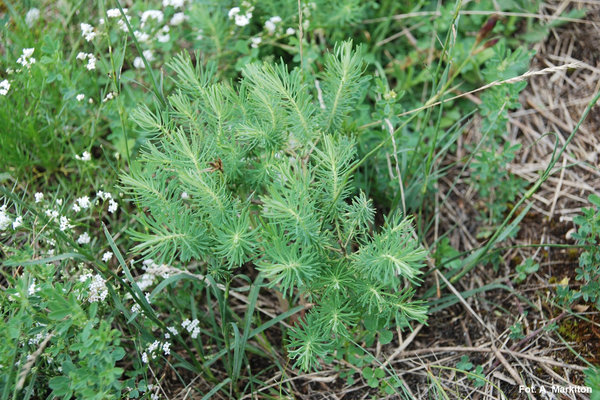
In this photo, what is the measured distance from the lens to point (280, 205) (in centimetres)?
153

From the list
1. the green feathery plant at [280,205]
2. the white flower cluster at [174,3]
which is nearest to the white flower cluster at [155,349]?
the green feathery plant at [280,205]

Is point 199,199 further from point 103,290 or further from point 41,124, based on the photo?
point 41,124

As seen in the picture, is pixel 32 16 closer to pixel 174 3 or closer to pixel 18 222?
pixel 174 3

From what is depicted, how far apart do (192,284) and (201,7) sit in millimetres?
1525

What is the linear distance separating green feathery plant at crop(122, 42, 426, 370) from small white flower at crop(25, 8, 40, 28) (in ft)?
5.22

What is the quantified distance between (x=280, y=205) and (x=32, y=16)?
90.6 inches

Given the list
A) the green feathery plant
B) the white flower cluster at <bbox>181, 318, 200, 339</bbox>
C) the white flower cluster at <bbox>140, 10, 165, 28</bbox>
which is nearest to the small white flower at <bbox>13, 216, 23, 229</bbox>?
the green feathery plant

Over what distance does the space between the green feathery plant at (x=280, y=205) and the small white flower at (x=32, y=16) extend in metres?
1.59

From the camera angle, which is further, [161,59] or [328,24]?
[161,59]

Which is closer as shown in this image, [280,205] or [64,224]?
[280,205]

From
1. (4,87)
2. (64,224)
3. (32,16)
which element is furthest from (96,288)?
Result: (32,16)

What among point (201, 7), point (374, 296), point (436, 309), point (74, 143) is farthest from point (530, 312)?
point (74, 143)

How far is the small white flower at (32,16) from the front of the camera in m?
2.88

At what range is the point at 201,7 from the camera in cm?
276
